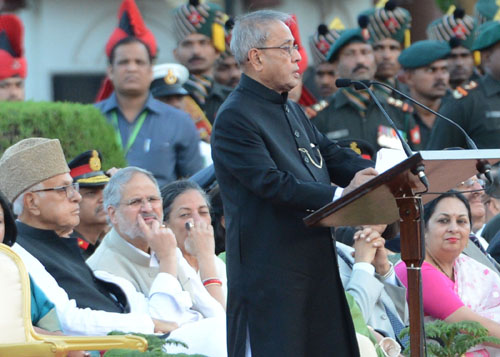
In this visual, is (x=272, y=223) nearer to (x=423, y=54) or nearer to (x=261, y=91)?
(x=261, y=91)

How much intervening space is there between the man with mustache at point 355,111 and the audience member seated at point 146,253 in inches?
143

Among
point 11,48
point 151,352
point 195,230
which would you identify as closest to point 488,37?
point 11,48

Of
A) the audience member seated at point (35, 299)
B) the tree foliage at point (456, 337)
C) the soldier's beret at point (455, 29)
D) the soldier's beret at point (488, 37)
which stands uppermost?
the soldier's beret at point (455, 29)

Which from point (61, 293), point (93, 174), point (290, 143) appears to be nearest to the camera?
point (290, 143)

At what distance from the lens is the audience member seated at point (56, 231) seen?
6.03m

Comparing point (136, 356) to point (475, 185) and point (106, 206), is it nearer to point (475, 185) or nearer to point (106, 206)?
point (106, 206)

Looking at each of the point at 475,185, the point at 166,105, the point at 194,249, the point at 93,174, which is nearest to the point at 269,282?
the point at 194,249

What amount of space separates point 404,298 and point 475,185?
1208mm

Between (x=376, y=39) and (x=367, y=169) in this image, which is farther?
(x=376, y=39)

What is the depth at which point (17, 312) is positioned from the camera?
530cm

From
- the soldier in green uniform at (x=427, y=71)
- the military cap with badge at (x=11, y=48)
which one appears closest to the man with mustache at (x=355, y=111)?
the soldier in green uniform at (x=427, y=71)

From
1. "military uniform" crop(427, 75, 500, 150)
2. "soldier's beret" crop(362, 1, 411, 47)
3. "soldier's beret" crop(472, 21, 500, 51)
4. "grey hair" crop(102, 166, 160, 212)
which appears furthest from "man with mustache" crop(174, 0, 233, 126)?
"grey hair" crop(102, 166, 160, 212)

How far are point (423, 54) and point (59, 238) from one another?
571 centimetres

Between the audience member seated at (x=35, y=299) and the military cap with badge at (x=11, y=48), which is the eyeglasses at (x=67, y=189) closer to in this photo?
the audience member seated at (x=35, y=299)
